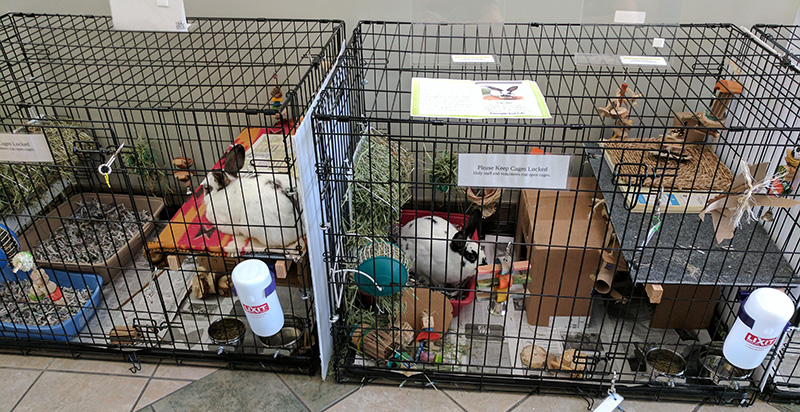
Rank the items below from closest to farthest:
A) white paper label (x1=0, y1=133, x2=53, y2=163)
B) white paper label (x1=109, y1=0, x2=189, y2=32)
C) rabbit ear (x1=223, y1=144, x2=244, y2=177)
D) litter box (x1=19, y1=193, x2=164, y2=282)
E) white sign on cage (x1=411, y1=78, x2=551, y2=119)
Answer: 1. white sign on cage (x1=411, y1=78, x2=551, y2=119)
2. white paper label (x1=0, y1=133, x2=53, y2=163)
3. rabbit ear (x1=223, y1=144, x2=244, y2=177)
4. white paper label (x1=109, y1=0, x2=189, y2=32)
5. litter box (x1=19, y1=193, x2=164, y2=282)

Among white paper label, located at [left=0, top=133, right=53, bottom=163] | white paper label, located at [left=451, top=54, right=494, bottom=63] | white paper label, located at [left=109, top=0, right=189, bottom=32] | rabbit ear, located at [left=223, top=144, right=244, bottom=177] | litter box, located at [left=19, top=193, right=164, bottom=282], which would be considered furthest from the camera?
litter box, located at [left=19, top=193, right=164, bottom=282]

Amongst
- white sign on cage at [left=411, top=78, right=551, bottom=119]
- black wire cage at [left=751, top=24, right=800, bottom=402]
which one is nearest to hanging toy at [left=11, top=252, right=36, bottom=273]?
white sign on cage at [left=411, top=78, right=551, bottom=119]

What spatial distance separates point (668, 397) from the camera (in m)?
1.90

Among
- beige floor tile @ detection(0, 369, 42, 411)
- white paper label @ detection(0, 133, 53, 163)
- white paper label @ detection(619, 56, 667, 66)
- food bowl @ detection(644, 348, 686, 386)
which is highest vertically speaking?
white paper label @ detection(619, 56, 667, 66)

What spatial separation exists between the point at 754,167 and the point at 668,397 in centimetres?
83

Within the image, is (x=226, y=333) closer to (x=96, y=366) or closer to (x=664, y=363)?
(x=96, y=366)

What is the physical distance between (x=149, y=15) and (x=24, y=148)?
1.93ft

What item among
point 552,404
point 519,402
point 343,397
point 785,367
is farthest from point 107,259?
point 785,367

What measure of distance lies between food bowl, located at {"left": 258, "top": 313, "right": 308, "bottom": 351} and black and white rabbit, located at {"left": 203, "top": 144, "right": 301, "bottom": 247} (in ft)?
1.03

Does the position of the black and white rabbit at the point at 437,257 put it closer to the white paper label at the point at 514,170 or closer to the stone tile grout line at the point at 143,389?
the white paper label at the point at 514,170

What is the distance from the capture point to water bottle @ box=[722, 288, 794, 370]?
1.51m

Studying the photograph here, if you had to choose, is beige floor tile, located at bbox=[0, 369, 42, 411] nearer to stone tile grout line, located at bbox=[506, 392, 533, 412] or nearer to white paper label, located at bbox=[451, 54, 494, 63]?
stone tile grout line, located at bbox=[506, 392, 533, 412]

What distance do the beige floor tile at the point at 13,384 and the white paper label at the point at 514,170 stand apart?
1703 millimetres

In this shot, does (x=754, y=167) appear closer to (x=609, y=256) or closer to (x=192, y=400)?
(x=609, y=256)
